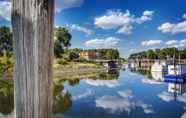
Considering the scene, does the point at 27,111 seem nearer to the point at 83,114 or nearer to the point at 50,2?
the point at 50,2

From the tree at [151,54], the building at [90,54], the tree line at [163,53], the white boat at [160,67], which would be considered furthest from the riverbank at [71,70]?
the tree at [151,54]

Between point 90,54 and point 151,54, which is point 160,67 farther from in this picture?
point 90,54

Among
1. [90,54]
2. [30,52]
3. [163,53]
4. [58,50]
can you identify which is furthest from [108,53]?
[30,52]

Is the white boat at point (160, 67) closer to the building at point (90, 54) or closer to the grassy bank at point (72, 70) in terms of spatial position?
the grassy bank at point (72, 70)

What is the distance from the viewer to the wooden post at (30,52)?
2.40 ft

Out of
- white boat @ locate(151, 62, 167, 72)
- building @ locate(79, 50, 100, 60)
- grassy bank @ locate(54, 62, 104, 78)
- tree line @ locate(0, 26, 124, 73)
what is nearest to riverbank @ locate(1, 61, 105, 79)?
grassy bank @ locate(54, 62, 104, 78)

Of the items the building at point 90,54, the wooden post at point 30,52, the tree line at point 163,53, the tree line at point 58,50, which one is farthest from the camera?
the building at point 90,54

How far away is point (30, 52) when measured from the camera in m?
0.73

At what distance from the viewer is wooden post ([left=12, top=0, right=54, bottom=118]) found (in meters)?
0.73

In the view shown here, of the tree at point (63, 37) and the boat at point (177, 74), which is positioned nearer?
the boat at point (177, 74)

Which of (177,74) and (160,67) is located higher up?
(160,67)

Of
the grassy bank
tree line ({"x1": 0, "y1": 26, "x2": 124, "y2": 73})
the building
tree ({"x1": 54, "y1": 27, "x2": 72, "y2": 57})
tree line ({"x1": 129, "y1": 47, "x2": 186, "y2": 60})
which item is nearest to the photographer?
tree line ({"x1": 0, "y1": 26, "x2": 124, "y2": 73})

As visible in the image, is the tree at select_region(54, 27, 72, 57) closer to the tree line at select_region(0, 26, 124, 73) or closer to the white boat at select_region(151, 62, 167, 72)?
the tree line at select_region(0, 26, 124, 73)

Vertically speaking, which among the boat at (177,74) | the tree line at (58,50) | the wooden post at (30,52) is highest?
the tree line at (58,50)
